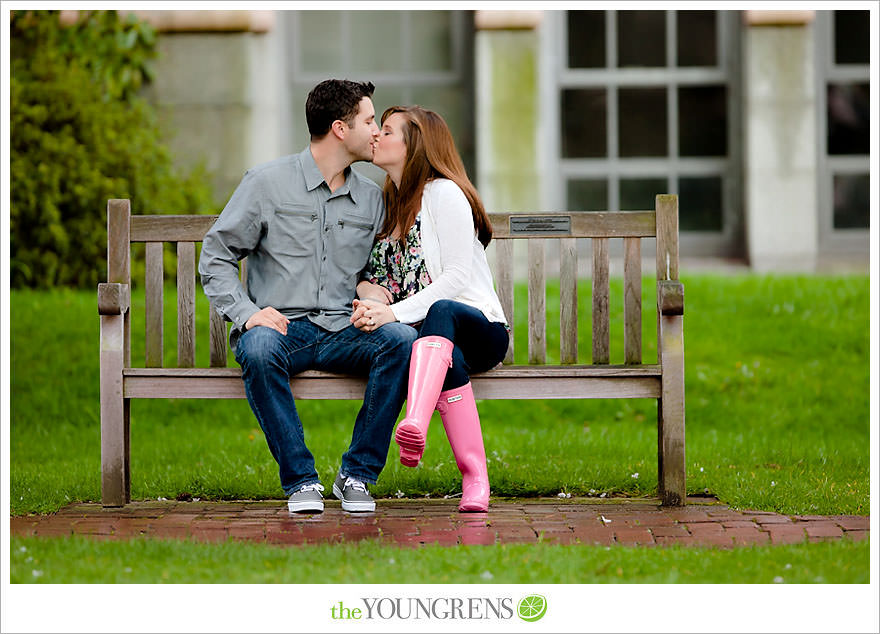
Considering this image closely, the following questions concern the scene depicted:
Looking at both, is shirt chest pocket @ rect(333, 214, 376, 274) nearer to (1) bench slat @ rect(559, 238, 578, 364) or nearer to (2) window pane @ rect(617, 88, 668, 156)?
(1) bench slat @ rect(559, 238, 578, 364)

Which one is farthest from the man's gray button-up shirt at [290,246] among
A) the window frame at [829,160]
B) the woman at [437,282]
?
the window frame at [829,160]

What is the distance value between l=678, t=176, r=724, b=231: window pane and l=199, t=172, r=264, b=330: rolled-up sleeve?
7.07 metres

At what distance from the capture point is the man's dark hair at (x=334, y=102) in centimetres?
465

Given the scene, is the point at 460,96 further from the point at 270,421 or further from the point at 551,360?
the point at 270,421

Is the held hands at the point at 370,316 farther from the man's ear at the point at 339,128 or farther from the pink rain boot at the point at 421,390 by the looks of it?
the man's ear at the point at 339,128

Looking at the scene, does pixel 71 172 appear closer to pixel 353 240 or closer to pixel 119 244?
pixel 119 244

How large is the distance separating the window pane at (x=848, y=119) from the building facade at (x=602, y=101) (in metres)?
0.01

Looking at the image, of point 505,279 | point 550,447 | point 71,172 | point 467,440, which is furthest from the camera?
point 71,172

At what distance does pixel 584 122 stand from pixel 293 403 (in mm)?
7190

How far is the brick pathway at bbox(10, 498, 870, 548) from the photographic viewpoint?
3.94 metres

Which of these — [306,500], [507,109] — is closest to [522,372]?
[306,500]

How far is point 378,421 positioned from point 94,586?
1329mm

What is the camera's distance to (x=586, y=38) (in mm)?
10914

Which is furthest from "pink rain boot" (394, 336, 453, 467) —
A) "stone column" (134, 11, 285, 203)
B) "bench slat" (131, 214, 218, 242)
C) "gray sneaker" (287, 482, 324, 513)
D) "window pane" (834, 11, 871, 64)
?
"window pane" (834, 11, 871, 64)
